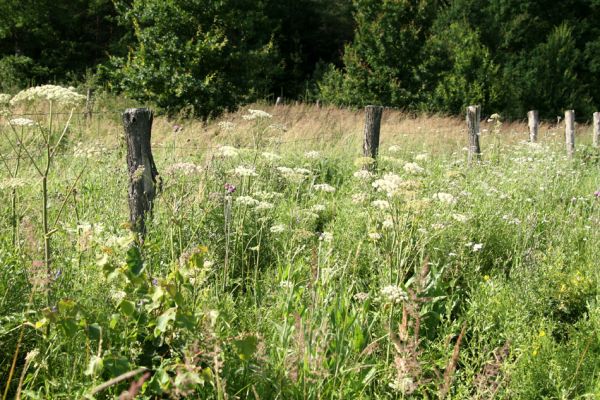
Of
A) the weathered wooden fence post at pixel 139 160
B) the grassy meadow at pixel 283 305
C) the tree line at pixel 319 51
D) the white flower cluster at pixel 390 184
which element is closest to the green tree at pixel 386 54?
the tree line at pixel 319 51

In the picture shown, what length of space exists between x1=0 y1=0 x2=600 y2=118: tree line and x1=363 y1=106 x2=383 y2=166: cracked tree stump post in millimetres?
4312

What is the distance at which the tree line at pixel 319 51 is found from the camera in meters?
15.0

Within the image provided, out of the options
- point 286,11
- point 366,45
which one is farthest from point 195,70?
point 286,11

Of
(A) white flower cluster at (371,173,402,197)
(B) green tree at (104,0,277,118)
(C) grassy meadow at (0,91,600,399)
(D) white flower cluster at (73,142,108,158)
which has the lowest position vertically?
(C) grassy meadow at (0,91,600,399)

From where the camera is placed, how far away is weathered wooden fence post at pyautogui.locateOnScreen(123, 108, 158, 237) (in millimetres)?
3818

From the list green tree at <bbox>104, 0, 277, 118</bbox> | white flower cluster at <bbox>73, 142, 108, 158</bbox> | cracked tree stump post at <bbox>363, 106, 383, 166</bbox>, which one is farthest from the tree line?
white flower cluster at <bbox>73, 142, 108, 158</bbox>

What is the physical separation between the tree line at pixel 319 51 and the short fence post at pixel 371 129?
14.2 ft

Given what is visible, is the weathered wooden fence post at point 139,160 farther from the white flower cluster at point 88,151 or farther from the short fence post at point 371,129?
the short fence post at point 371,129

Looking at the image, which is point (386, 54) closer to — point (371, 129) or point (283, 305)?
point (371, 129)

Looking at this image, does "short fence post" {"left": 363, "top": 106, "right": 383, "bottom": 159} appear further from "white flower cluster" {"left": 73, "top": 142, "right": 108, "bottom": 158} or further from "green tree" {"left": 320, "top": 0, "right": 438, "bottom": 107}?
"green tree" {"left": 320, "top": 0, "right": 438, "bottom": 107}

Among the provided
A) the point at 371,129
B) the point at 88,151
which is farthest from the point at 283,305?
the point at 371,129

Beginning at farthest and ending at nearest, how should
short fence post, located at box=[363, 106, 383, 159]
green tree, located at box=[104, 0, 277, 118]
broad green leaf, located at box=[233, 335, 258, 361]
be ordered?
green tree, located at box=[104, 0, 277, 118]
short fence post, located at box=[363, 106, 383, 159]
broad green leaf, located at box=[233, 335, 258, 361]

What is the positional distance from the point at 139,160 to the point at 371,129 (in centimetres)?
362

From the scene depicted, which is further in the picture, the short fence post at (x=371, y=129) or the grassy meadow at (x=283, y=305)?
the short fence post at (x=371, y=129)
